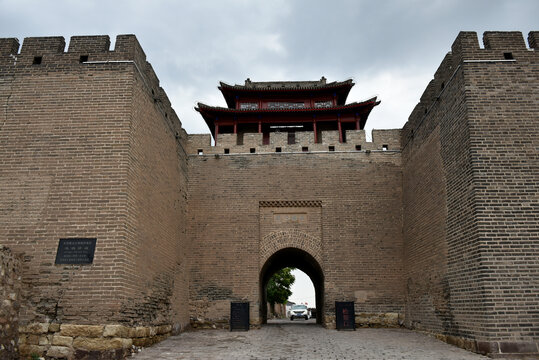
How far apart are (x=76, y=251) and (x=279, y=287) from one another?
82.0 ft

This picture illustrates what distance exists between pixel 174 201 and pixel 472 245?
22.9 ft

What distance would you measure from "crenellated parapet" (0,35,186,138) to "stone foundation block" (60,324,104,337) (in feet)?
15.5

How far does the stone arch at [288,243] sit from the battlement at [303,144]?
2.53 metres

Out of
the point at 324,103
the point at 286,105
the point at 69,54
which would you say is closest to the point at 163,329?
the point at 69,54

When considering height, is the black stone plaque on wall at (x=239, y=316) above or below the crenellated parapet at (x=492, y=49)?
below

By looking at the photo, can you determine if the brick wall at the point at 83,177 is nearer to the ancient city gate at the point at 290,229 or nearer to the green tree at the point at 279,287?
the ancient city gate at the point at 290,229

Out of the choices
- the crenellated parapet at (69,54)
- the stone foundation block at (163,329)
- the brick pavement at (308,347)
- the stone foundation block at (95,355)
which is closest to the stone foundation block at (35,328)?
the stone foundation block at (95,355)

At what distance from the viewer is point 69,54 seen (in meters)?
8.09

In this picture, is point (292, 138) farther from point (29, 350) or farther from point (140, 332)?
point (29, 350)

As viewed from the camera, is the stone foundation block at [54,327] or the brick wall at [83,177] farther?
the brick wall at [83,177]

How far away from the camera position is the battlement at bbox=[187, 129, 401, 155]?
12383mm

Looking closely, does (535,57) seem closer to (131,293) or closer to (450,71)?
(450,71)

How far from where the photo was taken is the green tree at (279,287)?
2989cm

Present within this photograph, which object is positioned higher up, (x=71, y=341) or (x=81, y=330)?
(x=81, y=330)
